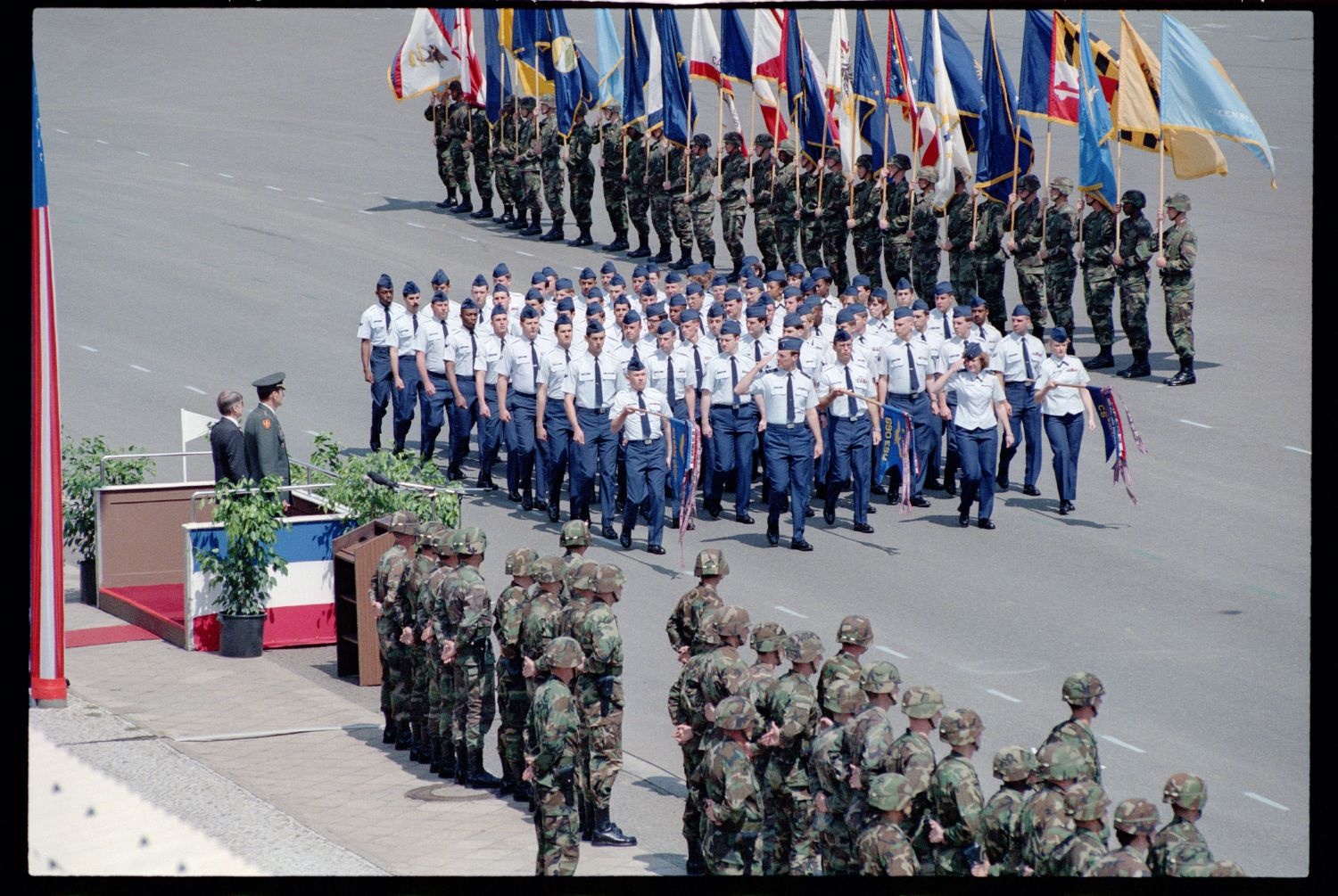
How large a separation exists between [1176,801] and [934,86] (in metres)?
13.3

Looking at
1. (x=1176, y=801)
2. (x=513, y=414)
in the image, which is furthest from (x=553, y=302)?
(x=1176, y=801)

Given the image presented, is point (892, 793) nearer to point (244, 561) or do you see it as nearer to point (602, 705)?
point (602, 705)

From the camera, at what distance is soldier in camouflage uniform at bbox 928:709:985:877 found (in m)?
8.42

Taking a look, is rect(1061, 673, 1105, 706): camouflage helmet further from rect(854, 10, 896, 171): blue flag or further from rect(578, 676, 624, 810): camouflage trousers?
rect(854, 10, 896, 171): blue flag

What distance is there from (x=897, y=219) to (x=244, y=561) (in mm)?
10717

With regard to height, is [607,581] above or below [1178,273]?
below

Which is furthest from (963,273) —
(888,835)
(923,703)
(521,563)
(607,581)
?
(888,835)

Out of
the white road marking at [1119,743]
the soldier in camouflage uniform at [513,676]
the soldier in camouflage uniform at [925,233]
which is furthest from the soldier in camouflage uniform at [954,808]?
the soldier in camouflage uniform at [925,233]

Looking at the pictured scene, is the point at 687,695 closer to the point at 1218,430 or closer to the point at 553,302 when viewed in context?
the point at 553,302

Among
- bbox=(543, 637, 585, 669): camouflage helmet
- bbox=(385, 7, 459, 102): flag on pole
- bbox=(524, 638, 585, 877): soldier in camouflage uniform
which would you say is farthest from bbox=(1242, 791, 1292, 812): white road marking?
bbox=(385, 7, 459, 102): flag on pole

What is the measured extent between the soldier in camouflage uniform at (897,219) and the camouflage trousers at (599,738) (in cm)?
1227

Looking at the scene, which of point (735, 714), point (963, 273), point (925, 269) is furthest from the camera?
point (925, 269)

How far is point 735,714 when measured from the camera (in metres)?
9.29

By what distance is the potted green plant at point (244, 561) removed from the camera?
13.8 m
